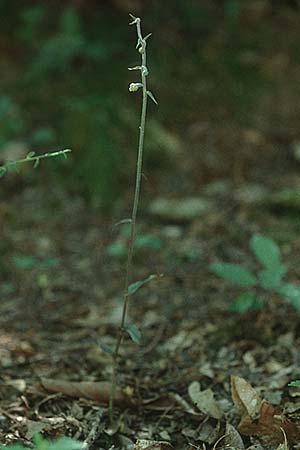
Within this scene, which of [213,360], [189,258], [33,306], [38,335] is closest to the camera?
[213,360]

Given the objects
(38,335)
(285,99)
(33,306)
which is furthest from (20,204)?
(285,99)

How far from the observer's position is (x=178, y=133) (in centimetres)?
381

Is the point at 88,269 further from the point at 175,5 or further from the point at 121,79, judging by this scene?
the point at 175,5

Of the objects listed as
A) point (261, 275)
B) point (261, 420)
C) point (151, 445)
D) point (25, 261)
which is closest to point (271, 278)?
point (261, 275)

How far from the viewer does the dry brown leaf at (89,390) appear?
6.92 ft

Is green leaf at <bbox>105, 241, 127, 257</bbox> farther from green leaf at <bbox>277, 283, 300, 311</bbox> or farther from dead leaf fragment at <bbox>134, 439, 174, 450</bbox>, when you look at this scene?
dead leaf fragment at <bbox>134, 439, 174, 450</bbox>

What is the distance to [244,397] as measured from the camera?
6.58 ft

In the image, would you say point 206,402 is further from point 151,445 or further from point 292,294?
point 292,294

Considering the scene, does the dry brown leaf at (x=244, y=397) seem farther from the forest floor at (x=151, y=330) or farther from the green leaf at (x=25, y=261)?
the green leaf at (x=25, y=261)

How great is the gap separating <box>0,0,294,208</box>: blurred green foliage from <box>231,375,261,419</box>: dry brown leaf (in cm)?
163

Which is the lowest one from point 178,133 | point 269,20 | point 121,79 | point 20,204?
point 20,204

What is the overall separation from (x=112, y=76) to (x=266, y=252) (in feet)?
5.79

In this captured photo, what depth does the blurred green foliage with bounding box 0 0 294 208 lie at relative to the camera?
11.9 feet

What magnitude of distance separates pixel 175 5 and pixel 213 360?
2.49m
